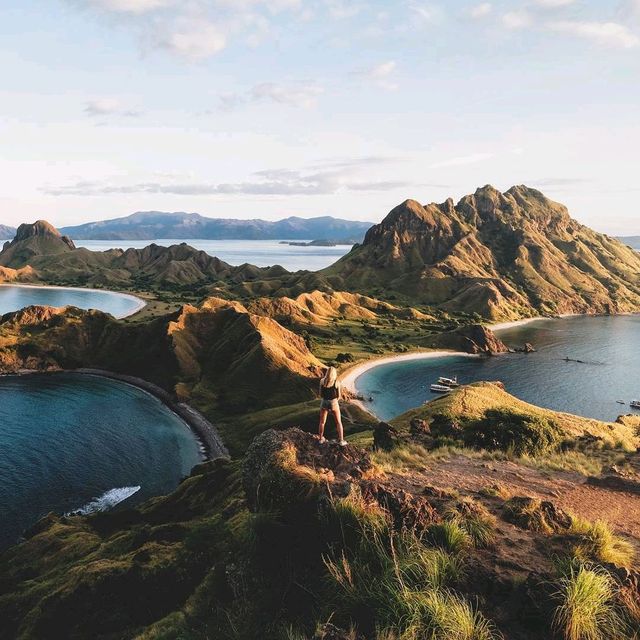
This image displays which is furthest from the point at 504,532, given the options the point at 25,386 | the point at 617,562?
the point at 25,386

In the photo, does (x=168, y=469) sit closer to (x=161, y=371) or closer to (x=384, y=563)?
(x=161, y=371)

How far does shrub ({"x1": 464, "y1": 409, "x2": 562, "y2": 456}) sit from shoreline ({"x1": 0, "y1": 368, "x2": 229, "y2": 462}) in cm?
4350

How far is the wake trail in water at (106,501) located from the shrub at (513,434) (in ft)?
148

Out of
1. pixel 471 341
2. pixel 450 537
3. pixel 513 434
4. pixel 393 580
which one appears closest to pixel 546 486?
pixel 450 537

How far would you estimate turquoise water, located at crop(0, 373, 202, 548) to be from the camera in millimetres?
60750

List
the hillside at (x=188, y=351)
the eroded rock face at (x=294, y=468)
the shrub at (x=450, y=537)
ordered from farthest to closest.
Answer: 1. the hillside at (x=188, y=351)
2. the eroded rock face at (x=294, y=468)
3. the shrub at (x=450, y=537)

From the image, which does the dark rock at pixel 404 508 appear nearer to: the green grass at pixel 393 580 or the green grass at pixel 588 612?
the green grass at pixel 393 580

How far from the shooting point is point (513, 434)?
43.4 meters

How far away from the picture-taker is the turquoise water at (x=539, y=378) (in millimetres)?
121125

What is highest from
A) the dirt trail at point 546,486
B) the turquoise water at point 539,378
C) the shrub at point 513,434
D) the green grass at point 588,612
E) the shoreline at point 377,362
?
the green grass at point 588,612

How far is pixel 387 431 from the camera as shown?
45.1 m

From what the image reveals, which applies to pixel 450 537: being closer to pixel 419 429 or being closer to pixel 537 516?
pixel 537 516

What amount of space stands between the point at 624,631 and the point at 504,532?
4662 mm

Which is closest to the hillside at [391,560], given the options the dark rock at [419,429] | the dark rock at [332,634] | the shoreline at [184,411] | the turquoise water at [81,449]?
the dark rock at [332,634]
